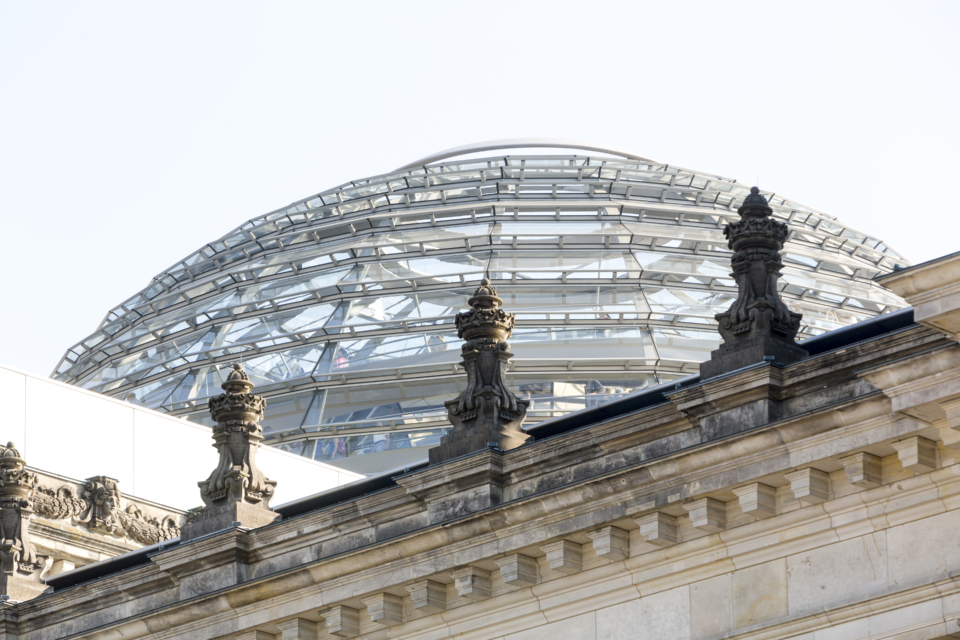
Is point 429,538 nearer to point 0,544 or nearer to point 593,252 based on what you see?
point 0,544

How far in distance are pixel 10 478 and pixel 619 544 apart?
11136 mm

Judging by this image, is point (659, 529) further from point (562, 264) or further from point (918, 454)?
point (562, 264)

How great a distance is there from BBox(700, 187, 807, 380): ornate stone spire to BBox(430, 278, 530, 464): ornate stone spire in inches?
A: 104

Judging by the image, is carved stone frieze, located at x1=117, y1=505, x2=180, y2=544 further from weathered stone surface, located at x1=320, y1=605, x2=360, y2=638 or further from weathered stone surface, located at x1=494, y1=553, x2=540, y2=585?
weathered stone surface, located at x1=494, y1=553, x2=540, y2=585

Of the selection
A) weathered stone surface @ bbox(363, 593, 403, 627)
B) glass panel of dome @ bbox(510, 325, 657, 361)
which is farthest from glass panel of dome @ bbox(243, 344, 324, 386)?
weathered stone surface @ bbox(363, 593, 403, 627)

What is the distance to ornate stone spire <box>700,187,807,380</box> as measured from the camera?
19.8 m

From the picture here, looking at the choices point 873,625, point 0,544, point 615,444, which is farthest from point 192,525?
point 873,625

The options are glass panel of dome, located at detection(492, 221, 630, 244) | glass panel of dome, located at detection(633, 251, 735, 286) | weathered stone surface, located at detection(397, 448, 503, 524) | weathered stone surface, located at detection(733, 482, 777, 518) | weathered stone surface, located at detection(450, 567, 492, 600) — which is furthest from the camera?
glass panel of dome, located at detection(492, 221, 630, 244)

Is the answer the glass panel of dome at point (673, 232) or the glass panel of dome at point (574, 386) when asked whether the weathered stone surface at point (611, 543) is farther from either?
the glass panel of dome at point (673, 232)

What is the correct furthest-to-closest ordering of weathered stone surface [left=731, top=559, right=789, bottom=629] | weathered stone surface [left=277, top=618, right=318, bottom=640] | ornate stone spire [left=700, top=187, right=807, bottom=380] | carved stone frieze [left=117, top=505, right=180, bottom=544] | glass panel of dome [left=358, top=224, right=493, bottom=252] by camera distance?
glass panel of dome [left=358, top=224, right=493, bottom=252], carved stone frieze [left=117, top=505, right=180, bottom=544], weathered stone surface [left=277, top=618, right=318, bottom=640], ornate stone spire [left=700, top=187, right=807, bottom=380], weathered stone surface [left=731, top=559, right=789, bottom=629]

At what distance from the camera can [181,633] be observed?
23469 mm

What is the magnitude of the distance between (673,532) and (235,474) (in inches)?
267

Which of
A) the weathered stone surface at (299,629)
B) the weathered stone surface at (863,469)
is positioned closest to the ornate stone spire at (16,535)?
the weathered stone surface at (299,629)

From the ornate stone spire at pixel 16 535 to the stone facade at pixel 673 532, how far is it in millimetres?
3651
